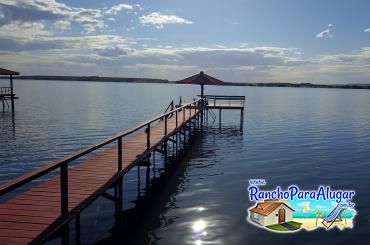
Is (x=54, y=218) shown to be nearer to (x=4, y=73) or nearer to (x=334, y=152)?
(x=334, y=152)

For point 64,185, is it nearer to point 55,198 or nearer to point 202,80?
point 55,198

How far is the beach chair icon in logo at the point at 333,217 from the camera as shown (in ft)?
32.3

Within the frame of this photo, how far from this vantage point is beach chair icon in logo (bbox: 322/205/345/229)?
9836 mm

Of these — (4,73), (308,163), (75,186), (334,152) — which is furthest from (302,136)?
(4,73)

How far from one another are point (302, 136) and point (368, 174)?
11.4m

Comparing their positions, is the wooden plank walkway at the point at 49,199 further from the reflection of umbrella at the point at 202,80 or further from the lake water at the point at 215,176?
the reflection of umbrella at the point at 202,80

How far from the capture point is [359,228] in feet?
32.5

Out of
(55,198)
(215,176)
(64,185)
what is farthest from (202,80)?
(64,185)

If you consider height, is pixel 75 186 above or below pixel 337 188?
above

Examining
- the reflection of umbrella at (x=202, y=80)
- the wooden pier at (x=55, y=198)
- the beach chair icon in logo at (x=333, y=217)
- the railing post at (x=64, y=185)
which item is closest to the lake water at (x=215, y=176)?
the beach chair icon in logo at (x=333, y=217)

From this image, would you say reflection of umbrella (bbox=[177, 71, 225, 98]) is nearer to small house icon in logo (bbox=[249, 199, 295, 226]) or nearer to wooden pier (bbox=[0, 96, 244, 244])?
wooden pier (bbox=[0, 96, 244, 244])

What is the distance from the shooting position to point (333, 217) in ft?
33.6

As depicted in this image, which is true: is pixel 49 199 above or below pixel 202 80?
below

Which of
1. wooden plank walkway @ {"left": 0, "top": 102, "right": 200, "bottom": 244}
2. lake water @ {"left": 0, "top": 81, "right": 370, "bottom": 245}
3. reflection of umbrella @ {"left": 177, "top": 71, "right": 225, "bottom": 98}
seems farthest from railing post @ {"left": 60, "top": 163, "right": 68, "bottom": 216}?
reflection of umbrella @ {"left": 177, "top": 71, "right": 225, "bottom": 98}
